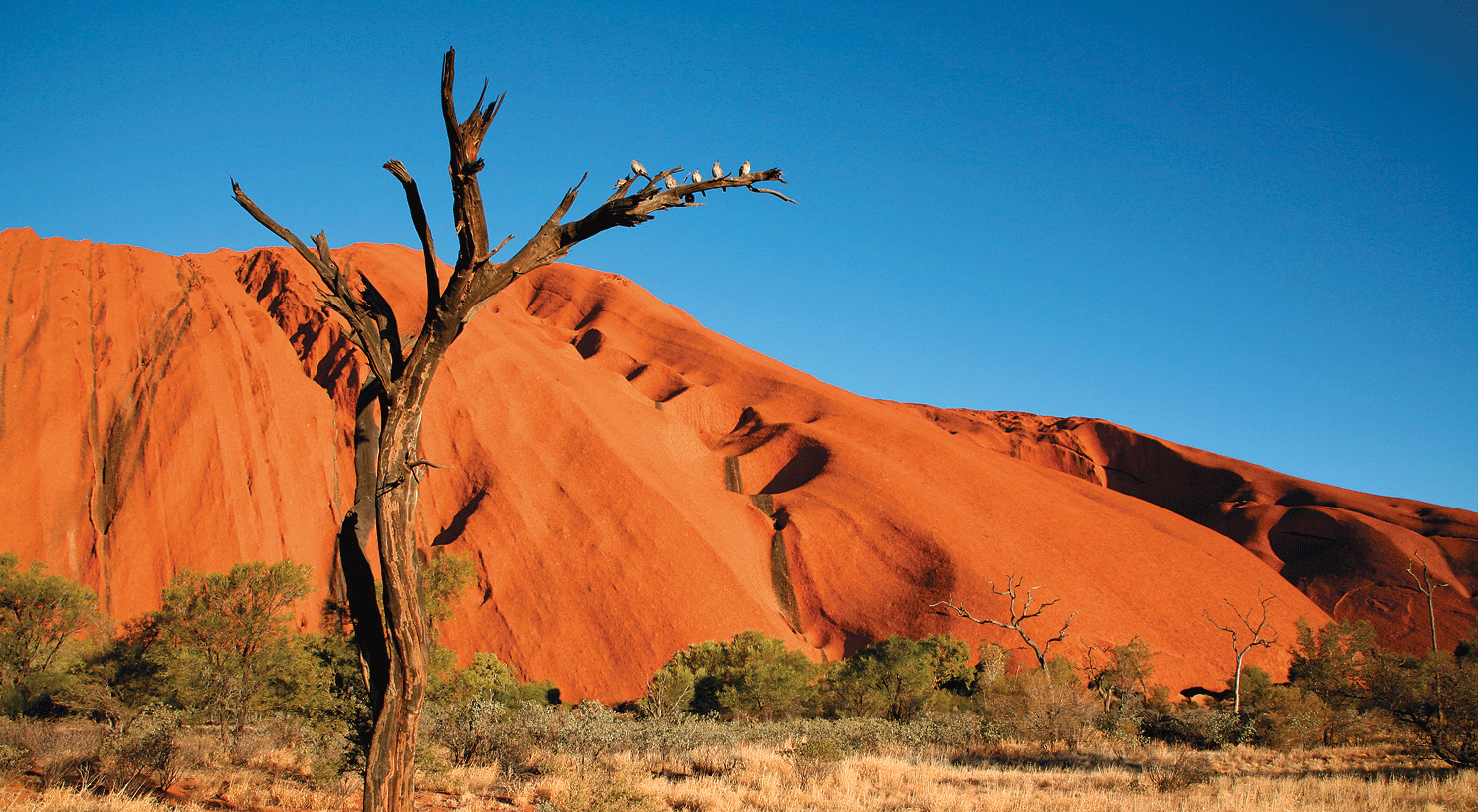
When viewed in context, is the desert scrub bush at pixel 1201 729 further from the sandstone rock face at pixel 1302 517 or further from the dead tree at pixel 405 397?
the sandstone rock face at pixel 1302 517

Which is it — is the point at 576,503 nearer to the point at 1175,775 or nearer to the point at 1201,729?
the point at 1201,729

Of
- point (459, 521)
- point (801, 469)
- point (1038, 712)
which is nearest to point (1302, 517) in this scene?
point (801, 469)

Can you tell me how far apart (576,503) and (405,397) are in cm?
3578

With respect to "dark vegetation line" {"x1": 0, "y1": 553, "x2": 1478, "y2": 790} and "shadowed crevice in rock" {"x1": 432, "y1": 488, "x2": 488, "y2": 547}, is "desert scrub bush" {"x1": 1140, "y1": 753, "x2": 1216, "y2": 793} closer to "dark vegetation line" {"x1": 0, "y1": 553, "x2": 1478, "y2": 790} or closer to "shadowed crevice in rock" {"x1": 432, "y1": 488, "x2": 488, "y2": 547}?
"dark vegetation line" {"x1": 0, "y1": 553, "x2": 1478, "y2": 790}

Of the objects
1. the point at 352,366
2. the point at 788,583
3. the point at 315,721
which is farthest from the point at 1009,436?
the point at 315,721

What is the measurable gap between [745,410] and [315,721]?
47413 mm

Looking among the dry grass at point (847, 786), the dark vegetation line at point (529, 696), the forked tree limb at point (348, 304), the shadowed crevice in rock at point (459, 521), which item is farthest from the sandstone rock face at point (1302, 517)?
the forked tree limb at point (348, 304)

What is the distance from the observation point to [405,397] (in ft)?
14.8

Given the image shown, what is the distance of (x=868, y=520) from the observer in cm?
4328

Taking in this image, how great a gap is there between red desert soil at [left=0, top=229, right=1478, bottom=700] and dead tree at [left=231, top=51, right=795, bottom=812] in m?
29.0

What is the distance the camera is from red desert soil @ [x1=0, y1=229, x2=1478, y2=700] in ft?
110

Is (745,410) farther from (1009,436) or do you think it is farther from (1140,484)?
(1140,484)


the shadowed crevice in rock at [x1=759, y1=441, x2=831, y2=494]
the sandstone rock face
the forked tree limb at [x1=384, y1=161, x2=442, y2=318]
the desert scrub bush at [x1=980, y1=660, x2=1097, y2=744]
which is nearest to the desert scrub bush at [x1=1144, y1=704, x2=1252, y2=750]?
the desert scrub bush at [x1=980, y1=660, x2=1097, y2=744]

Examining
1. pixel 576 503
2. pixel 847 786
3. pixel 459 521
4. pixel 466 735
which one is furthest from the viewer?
pixel 576 503
